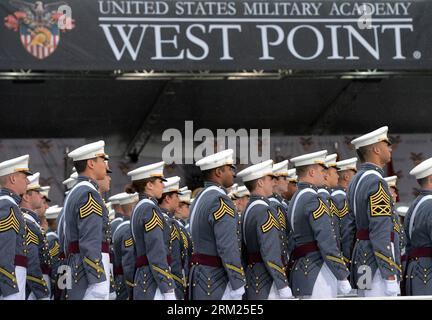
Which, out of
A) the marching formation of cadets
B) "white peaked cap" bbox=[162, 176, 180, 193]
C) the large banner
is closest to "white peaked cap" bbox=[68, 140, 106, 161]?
the marching formation of cadets

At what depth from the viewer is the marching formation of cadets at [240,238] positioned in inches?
316

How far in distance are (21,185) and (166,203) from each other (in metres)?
2.36

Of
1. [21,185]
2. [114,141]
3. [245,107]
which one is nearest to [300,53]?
[245,107]

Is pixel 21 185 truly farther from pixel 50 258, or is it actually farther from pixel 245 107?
pixel 245 107

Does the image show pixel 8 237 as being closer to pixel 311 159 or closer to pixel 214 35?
pixel 311 159

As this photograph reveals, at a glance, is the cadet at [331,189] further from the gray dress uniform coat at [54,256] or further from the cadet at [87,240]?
the gray dress uniform coat at [54,256]

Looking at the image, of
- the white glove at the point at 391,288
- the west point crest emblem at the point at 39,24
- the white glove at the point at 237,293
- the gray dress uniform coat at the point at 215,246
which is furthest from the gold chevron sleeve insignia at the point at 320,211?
the west point crest emblem at the point at 39,24

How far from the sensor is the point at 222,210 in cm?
830

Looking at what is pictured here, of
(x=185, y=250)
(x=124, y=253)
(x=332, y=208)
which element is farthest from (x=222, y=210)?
(x=185, y=250)

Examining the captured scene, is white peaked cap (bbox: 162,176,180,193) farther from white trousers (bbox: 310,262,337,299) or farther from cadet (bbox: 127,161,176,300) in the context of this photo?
white trousers (bbox: 310,262,337,299)

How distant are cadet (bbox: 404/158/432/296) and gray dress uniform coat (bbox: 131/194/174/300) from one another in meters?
1.70

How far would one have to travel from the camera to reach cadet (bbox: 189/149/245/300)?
8219 mm
